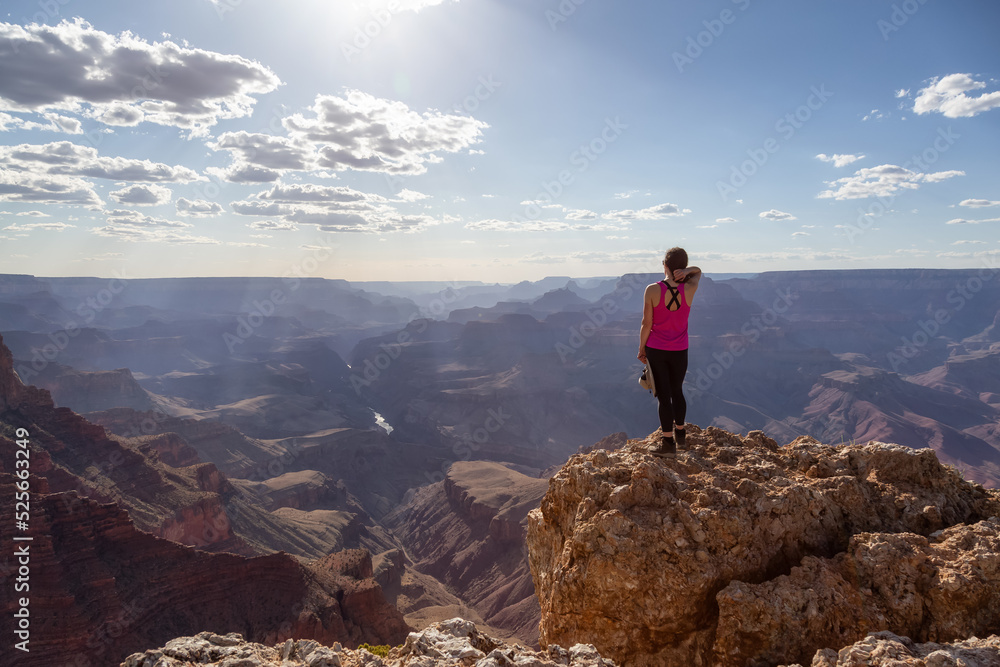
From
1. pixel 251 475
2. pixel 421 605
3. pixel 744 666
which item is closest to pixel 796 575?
pixel 744 666

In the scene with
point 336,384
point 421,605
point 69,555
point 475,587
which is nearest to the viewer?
point 69,555

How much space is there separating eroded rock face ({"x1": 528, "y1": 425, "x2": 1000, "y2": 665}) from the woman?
0.96m

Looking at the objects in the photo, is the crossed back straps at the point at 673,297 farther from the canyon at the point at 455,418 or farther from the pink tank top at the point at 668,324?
the canyon at the point at 455,418

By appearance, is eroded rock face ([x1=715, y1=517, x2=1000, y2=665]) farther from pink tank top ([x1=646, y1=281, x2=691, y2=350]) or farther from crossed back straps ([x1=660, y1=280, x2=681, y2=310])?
crossed back straps ([x1=660, y1=280, x2=681, y2=310])

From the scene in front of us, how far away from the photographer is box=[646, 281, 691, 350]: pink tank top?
637cm

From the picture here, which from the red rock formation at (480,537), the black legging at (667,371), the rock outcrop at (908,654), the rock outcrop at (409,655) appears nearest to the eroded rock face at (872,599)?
the rock outcrop at (908,654)

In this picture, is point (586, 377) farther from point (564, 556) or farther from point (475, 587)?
point (564, 556)

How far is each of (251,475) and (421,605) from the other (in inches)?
1698

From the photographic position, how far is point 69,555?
2477 cm

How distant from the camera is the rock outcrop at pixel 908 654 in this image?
3.51m

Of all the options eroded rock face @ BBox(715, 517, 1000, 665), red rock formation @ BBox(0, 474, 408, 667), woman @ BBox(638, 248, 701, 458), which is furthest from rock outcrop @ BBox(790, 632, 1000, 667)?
red rock formation @ BBox(0, 474, 408, 667)

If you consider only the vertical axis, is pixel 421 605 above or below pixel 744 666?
below

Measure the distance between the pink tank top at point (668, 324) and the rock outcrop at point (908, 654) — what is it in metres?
3.39

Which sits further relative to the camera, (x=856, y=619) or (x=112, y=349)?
(x=112, y=349)
